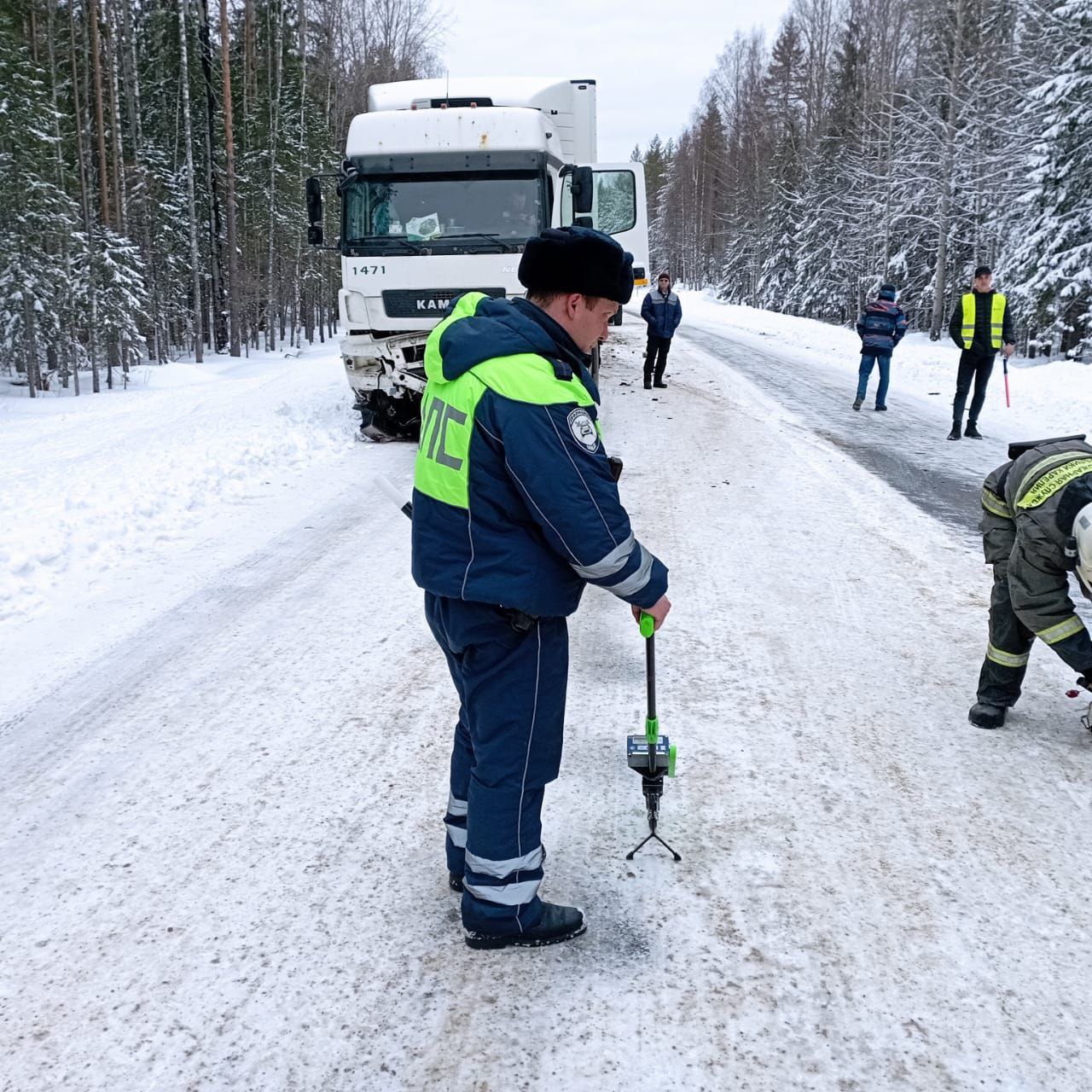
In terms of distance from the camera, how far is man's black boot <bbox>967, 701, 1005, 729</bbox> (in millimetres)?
3879

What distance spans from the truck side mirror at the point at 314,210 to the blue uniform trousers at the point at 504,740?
333 inches

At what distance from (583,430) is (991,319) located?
9875 mm

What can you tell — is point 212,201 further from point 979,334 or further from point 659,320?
point 979,334

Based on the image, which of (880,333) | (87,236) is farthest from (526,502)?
(87,236)

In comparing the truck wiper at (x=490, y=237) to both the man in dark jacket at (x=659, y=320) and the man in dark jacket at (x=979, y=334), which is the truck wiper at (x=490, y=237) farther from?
the man in dark jacket at (x=979, y=334)

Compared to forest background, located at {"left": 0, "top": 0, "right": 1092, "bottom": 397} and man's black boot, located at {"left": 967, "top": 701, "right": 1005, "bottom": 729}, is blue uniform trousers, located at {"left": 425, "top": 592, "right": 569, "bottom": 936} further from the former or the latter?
forest background, located at {"left": 0, "top": 0, "right": 1092, "bottom": 397}

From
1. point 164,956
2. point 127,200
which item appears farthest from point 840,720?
point 127,200

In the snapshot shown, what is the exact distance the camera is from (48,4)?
23.8 meters

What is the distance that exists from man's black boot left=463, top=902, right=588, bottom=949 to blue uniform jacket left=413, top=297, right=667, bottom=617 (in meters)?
0.91

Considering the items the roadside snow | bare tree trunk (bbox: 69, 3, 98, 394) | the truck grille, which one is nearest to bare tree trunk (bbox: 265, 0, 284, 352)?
bare tree trunk (bbox: 69, 3, 98, 394)

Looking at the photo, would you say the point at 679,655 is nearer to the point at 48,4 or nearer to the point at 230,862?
the point at 230,862

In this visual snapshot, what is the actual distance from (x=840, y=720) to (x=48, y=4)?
28513 mm

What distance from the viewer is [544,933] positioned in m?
2.59

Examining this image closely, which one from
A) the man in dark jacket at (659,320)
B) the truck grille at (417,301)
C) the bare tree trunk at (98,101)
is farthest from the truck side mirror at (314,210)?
the bare tree trunk at (98,101)
